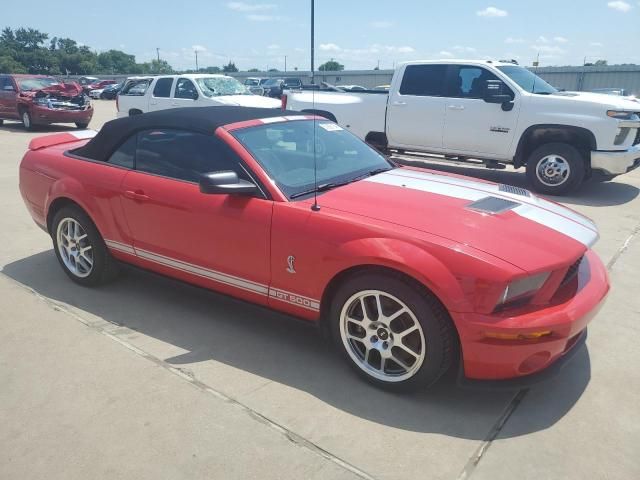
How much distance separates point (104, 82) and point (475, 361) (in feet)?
157

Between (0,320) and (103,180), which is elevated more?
(103,180)

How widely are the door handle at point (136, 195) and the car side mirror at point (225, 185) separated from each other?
2.71ft

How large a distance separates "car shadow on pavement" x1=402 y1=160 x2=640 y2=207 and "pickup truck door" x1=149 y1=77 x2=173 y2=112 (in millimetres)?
6497

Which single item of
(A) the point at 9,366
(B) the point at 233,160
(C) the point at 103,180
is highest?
(B) the point at 233,160

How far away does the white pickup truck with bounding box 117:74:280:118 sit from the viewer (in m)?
12.3

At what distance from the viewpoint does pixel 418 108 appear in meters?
8.55

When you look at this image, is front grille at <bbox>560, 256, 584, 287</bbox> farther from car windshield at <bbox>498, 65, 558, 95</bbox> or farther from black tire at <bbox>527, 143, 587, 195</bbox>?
car windshield at <bbox>498, 65, 558, 95</bbox>

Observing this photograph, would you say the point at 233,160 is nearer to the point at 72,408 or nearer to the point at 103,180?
the point at 103,180

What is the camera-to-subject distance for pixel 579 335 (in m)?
2.88

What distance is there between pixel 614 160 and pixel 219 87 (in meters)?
9.15

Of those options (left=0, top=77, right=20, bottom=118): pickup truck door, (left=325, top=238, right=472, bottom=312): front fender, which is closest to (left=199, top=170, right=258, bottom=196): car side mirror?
(left=325, top=238, right=472, bottom=312): front fender

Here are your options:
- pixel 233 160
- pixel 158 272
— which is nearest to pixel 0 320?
pixel 158 272

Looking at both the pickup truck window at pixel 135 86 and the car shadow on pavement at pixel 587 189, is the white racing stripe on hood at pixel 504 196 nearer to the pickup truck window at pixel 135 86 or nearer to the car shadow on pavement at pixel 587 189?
the car shadow on pavement at pixel 587 189

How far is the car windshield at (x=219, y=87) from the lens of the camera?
12.4 metres
